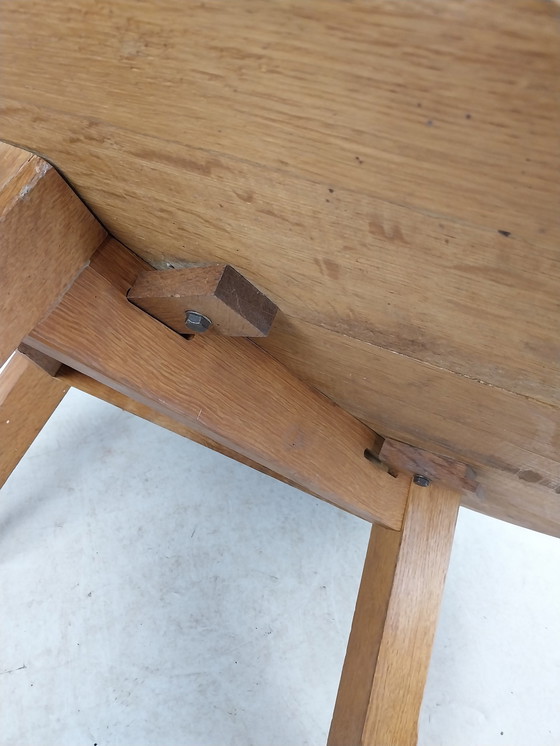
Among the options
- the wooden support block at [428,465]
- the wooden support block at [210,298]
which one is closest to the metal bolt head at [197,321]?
the wooden support block at [210,298]

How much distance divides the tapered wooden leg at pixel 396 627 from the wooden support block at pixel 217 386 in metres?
0.07

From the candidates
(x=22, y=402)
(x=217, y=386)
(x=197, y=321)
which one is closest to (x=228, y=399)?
(x=217, y=386)

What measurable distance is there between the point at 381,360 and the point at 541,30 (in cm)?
47

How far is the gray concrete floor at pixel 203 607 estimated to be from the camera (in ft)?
4.77

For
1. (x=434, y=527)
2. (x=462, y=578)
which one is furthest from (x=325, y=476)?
(x=462, y=578)

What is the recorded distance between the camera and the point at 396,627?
3.71ft

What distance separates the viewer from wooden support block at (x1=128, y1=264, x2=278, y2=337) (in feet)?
2.27

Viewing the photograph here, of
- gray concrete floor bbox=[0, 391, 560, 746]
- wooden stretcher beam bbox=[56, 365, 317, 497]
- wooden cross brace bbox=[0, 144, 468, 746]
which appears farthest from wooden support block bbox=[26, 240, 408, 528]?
gray concrete floor bbox=[0, 391, 560, 746]

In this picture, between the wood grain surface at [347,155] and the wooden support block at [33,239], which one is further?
the wooden support block at [33,239]

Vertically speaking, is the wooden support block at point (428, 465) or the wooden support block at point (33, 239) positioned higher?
the wooden support block at point (428, 465)

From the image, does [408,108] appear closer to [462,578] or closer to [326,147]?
[326,147]

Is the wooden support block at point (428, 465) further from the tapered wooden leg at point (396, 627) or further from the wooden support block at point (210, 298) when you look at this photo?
the wooden support block at point (210, 298)

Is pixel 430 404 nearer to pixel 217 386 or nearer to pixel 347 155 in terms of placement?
pixel 217 386

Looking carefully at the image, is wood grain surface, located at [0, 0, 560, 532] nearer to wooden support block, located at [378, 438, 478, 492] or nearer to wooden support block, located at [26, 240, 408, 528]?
wooden support block, located at [26, 240, 408, 528]
